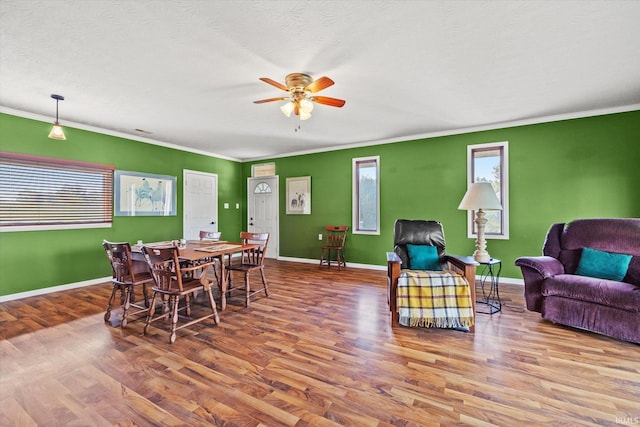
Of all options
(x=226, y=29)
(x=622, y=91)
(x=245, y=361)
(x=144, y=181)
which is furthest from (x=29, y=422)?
(x=622, y=91)

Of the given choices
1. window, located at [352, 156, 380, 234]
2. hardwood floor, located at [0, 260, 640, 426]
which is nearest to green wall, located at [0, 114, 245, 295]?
hardwood floor, located at [0, 260, 640, 426]

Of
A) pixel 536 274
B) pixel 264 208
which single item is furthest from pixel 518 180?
pixel 264 208

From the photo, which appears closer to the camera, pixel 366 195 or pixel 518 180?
pixel 518 180

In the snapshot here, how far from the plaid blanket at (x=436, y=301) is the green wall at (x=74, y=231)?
15.4 ft

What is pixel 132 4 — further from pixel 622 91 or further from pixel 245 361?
pixel 622 91

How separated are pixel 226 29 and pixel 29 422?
9.06 ft

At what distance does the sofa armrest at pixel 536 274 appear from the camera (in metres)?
2.91

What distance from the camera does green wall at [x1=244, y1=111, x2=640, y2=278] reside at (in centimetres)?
377

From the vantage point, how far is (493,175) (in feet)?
14.8

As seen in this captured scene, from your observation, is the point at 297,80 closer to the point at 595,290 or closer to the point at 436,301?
the point at 436,301

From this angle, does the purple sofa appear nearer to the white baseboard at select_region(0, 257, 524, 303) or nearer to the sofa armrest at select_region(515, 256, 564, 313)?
the sofa armrest at select_region(515, 256, 564, 313)

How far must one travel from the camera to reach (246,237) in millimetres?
4020

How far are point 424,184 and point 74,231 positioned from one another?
5719mm

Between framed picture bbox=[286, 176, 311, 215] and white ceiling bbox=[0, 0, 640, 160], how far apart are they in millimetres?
2248
